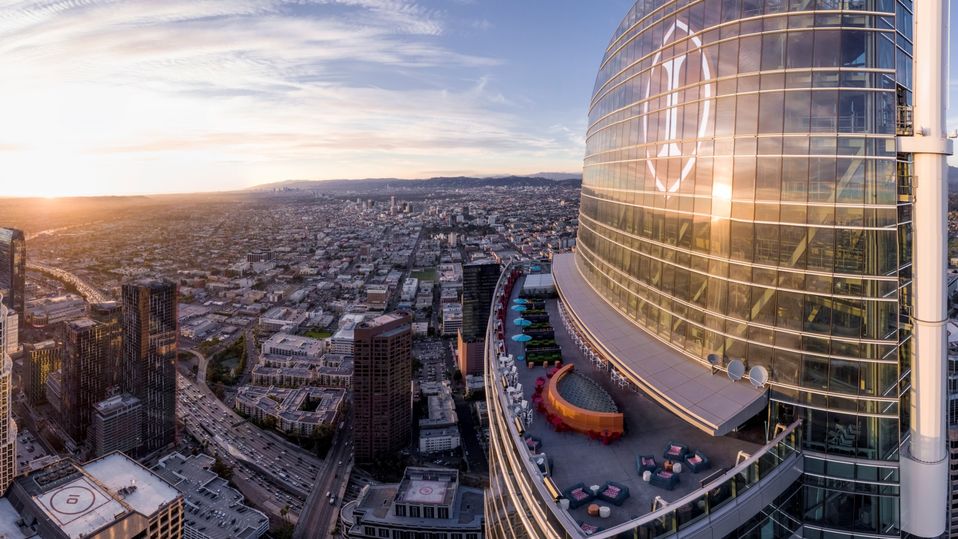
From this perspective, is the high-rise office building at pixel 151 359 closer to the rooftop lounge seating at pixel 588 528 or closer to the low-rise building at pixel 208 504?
the low-rise building at pixel 208 504

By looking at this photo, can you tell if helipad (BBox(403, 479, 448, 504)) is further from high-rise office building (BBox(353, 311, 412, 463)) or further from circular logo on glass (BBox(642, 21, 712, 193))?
circular logo on glass (BBox(642, 21, 712, 193))

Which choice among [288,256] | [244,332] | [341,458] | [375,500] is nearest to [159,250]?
[288,256]

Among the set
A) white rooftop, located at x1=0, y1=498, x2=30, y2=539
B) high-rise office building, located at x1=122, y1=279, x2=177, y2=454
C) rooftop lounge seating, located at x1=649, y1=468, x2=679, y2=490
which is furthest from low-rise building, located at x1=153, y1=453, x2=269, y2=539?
rooftop lounge seating, located at x1=649, y1=468, x2=679, y2=490

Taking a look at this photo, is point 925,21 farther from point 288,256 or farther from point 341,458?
point 288,256

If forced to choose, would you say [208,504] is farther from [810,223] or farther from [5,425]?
[810,223]

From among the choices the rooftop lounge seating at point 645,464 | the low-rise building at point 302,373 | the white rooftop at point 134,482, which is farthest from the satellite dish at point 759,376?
the low-rise building at point 302,373
